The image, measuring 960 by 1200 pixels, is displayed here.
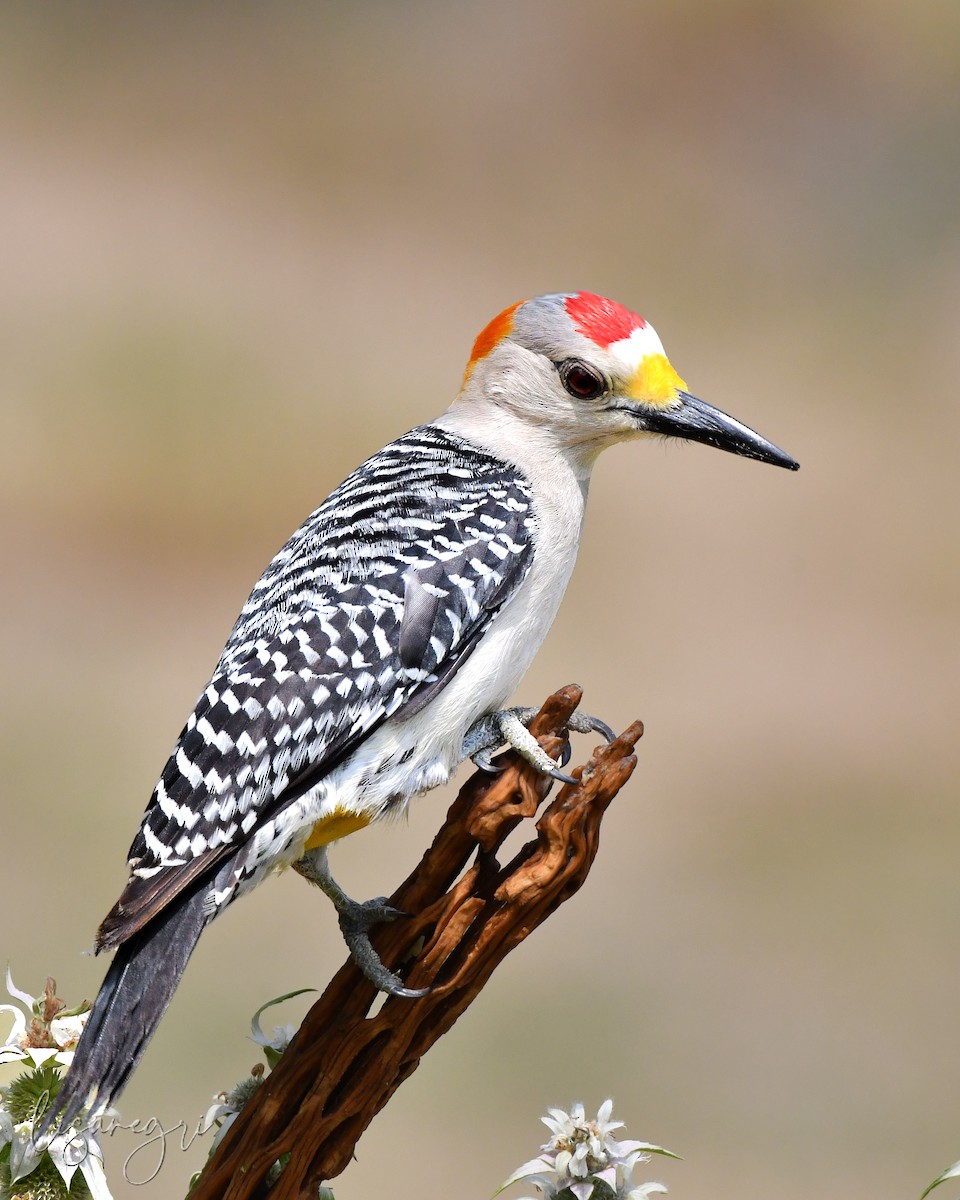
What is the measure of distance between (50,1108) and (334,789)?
1.59 ft

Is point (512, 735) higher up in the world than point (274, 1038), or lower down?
higher up

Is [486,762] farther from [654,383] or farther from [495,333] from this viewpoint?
[495,333]

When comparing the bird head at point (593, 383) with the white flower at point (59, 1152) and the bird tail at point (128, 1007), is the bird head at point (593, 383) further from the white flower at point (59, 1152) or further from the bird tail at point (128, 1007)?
the white flower at point (59, 1152)

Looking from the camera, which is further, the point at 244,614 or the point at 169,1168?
the point at 169,1168

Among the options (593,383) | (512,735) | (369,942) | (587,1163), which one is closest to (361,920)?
(369,942)

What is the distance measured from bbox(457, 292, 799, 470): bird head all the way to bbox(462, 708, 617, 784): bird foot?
44cm

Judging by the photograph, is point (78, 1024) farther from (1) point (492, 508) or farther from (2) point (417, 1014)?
(1) point (492, 508)

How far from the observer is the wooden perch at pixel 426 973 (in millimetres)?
1566

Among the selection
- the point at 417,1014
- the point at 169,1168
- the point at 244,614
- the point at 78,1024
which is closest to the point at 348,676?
the point at 244,614

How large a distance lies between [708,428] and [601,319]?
0.73 feet

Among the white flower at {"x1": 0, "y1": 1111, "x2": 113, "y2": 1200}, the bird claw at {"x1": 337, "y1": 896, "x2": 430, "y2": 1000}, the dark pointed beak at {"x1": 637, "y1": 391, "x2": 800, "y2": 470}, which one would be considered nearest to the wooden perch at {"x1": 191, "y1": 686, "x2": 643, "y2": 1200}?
the bird claw at {"x1": 337, "y1": 896, "x2": 430, "y2": 1000}

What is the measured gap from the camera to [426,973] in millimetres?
1604

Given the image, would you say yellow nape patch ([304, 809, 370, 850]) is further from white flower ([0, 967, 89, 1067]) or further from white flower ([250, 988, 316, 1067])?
white flower ([0, 967, 89, 1067])

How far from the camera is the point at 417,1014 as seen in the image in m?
1.60
